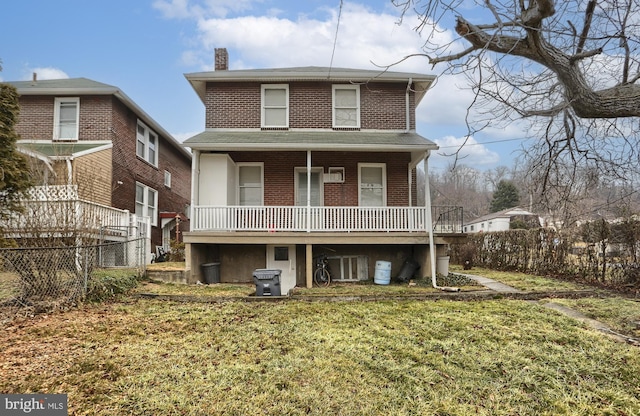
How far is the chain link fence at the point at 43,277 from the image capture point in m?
6.30

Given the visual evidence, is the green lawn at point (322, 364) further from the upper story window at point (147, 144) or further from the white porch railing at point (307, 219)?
the upper story window at point (147, 144)

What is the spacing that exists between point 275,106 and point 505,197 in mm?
41092

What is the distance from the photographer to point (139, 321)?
602 centimetres

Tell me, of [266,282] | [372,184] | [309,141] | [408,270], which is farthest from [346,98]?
[266,282]

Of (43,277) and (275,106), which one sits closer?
(43,277)

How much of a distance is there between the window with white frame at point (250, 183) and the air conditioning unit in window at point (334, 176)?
2.27 meters

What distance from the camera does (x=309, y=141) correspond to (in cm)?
1095

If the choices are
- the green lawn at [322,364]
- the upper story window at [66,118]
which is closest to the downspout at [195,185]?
the green lawn at [322,364]

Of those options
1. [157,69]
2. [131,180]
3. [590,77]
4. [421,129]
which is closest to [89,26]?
[157,69]

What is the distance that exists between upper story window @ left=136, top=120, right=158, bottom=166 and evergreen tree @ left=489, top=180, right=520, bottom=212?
41.8 m

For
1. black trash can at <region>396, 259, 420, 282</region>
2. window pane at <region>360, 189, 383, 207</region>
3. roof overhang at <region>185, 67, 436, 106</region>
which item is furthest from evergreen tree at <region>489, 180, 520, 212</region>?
black trash can at <region>396, 259, 420, 282</region>

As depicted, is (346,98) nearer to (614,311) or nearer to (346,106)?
(346,106)

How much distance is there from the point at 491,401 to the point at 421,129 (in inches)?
420

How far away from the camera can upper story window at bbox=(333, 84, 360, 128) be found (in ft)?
41.8
